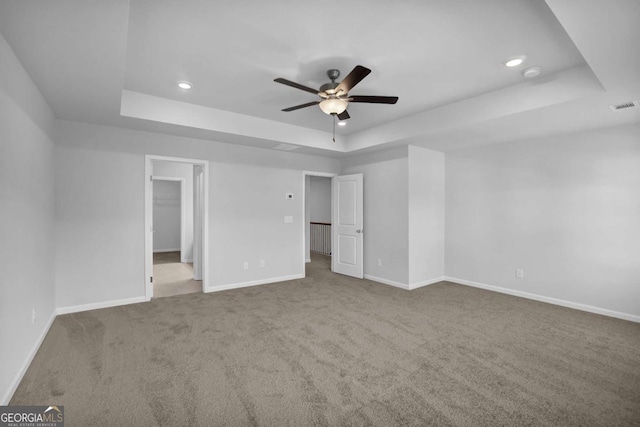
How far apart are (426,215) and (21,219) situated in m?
5.28

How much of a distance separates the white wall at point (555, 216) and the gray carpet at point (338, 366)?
470mm

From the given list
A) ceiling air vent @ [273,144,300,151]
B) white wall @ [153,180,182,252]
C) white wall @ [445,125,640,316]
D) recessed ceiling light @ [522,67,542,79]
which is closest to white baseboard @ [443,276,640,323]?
white wall @ [445,125,640,316]

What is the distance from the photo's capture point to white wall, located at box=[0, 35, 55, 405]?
2139mm

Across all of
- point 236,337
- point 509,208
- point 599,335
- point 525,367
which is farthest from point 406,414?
point 509,208

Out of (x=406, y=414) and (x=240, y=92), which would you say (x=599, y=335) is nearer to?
(x=406, y=414)

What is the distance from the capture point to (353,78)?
268 cm

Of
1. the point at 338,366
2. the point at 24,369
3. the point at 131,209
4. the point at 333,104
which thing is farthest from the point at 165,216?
the point at 338,366

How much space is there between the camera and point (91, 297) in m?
4.11

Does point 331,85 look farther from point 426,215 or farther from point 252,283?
point 252,283

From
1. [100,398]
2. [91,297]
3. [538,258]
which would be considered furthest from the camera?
[538,258]

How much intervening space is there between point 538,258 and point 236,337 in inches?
173

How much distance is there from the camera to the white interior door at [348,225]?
6.01 m

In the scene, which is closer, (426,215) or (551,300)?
(551,300)

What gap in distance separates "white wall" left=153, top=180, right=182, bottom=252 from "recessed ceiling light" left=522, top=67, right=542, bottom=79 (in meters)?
9.71
